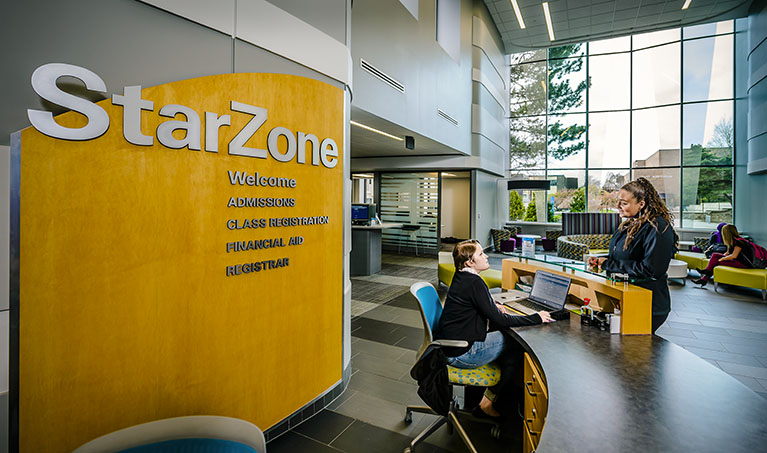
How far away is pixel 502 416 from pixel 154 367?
7.43ft

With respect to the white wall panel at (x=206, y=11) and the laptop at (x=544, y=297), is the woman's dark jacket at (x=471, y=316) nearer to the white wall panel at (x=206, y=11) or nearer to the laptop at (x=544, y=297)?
the laptop at (x=544, y=297)

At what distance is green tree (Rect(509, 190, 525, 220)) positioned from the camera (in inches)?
568

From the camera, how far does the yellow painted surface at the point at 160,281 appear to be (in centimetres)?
157

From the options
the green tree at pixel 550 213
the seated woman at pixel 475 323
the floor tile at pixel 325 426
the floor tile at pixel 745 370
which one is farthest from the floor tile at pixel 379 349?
the green tree at pixel 550 213

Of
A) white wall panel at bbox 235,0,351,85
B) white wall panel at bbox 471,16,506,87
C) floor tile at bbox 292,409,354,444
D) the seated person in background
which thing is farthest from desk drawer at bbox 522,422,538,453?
white wall panel at bbox 471,16,506,87

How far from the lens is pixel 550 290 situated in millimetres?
2795

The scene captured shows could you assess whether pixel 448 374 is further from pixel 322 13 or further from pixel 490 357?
pixel 322 13

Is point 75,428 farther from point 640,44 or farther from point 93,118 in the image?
point 640,44

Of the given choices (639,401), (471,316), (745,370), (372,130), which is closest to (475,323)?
(471,316)

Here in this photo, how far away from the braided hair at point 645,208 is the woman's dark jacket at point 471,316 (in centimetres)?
96

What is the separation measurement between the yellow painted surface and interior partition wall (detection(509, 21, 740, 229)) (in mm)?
13105

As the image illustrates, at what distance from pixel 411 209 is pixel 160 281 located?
990 cm

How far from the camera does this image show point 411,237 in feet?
38.3

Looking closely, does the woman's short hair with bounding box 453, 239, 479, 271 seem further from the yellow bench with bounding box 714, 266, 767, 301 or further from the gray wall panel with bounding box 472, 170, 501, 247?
the gray wall panel with bounding box 472, 170, 501, 247
